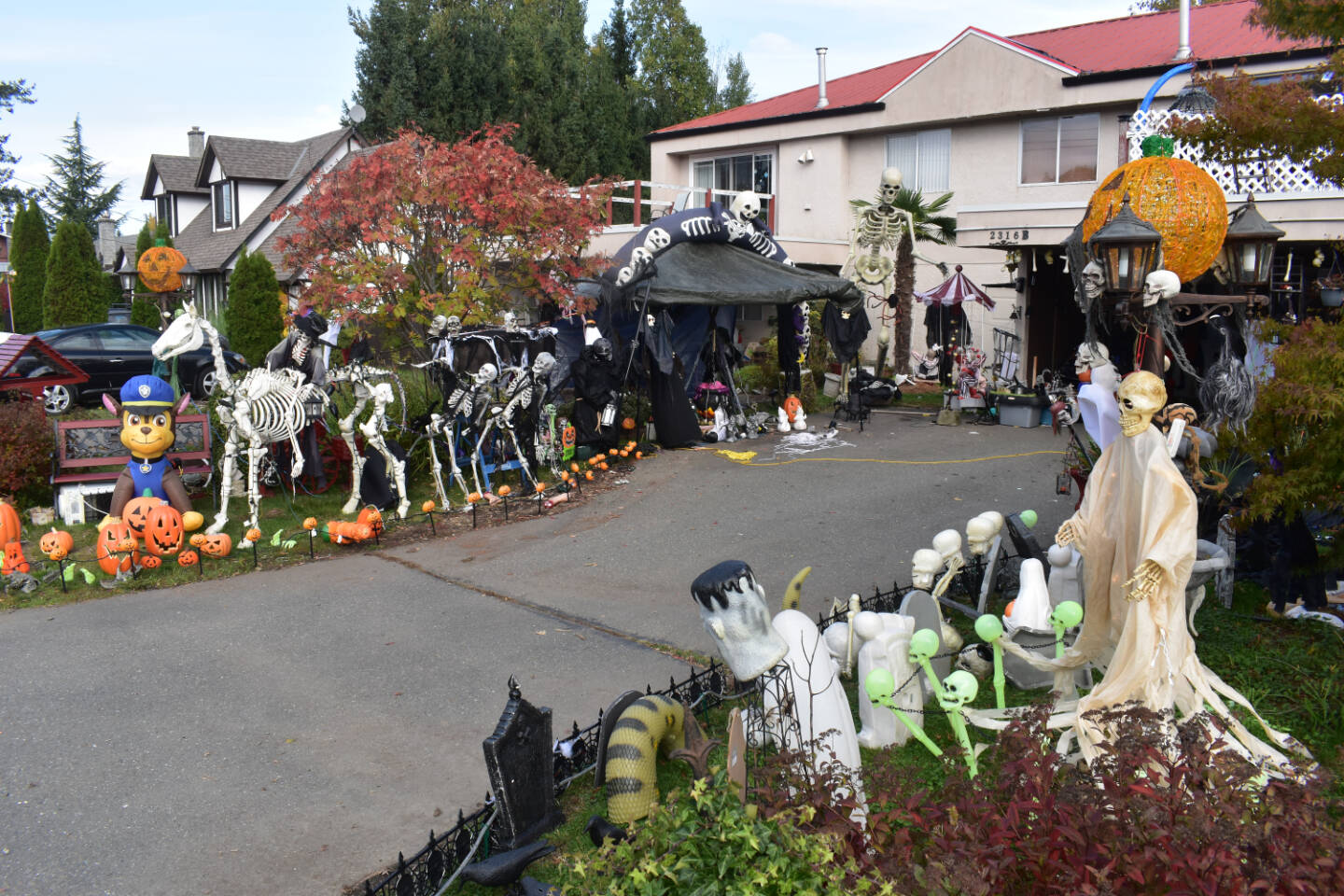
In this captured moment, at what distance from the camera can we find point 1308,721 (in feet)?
18.2

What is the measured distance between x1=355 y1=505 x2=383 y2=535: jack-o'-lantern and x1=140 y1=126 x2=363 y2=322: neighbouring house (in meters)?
17.3

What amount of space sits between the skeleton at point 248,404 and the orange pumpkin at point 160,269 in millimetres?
3924

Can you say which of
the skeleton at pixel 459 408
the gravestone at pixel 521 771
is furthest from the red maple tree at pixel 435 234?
the gravestone at pixel 521 771

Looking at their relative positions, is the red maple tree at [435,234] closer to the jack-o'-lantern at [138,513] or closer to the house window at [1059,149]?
the jack-o'-lantern at [138,513]

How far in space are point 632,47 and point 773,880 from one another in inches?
1619

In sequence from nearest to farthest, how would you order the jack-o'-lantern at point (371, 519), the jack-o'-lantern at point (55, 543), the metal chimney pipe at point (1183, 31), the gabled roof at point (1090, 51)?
1. the jack-o'-lantern at point (55, 543)
2. the jack-o'-lantern at point (371, 519)
3. the metal chimney pipe at point (1183, 31)
4. the gabled roof at point (1090, 51)

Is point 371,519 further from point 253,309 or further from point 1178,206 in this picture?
point 253,309

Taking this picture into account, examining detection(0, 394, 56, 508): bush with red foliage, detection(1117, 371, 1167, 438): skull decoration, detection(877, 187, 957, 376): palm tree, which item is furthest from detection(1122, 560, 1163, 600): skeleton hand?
detection(877, 187, 957, 376): palm tree

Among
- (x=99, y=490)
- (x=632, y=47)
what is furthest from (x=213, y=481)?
(x=632, y=47)

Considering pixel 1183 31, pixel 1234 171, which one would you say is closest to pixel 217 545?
pixel 1234 171

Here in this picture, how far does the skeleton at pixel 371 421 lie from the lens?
10227 mm

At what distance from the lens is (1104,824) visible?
3381 millimetres

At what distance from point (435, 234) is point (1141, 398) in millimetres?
10471

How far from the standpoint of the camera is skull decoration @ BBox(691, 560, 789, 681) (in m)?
4.45
